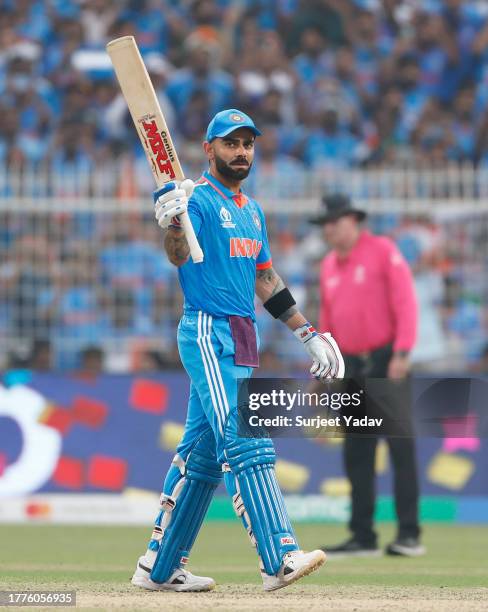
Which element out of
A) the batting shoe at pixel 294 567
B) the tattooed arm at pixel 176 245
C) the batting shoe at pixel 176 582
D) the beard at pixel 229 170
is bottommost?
the batting shoe at pixel 176 582

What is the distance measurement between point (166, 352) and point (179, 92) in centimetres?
447

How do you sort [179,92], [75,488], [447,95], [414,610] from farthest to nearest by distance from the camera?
[447,95] → [179,92] → [75,488] → [414,610]

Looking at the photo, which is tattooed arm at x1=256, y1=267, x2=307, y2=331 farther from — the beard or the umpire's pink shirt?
the umpire's pink shirt

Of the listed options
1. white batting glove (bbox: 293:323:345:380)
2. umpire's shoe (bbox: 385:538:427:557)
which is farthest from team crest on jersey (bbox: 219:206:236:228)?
umpire's shoe (bbox: 385:538:427:557)

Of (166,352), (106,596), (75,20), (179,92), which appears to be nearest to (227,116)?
(106,596)

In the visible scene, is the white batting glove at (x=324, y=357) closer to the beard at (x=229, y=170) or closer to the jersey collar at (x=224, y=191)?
the jersey collar at (x=224, y=191)

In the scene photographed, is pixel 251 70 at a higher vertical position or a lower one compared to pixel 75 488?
higher

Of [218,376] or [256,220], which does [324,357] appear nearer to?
[218,376]

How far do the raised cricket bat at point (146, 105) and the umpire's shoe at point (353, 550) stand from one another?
3.63 metres

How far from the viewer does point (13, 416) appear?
39.5ft

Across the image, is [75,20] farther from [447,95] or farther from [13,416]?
[13,416]

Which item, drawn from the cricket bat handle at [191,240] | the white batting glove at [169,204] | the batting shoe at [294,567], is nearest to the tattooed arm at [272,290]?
the cricket bat handle at [191,240]

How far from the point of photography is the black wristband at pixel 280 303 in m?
6.71

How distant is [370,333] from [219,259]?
3166 mm
